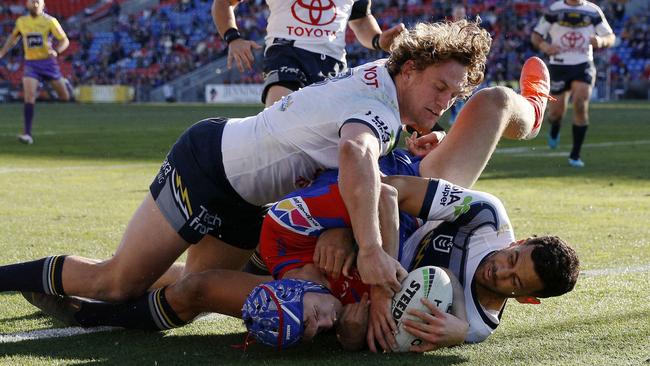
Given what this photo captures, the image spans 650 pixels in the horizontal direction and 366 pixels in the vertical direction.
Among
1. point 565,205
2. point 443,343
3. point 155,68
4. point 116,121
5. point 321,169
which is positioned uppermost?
point 321,169

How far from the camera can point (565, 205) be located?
Answer: 8961 mm

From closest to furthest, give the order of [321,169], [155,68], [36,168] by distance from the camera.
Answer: [321,169] → [36,168] → [155,68]

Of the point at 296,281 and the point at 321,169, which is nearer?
the point at 296,281

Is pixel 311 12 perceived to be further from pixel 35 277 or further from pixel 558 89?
pixel 558 89

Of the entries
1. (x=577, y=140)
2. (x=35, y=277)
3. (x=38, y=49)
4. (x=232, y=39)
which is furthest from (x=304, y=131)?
(x=38, y=49)

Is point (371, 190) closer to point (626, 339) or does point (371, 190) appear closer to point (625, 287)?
point (626, 339)

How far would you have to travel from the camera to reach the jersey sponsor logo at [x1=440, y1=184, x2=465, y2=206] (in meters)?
4.34

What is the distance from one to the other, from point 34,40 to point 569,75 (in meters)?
8.88

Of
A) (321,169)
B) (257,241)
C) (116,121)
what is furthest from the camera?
(116,121)

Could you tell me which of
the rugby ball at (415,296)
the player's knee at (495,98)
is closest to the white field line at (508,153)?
the player's knee at (495,98)

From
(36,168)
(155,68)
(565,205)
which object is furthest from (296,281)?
(155,68)

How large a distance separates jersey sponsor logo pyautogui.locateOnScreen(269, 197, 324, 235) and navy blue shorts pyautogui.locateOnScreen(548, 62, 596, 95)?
1040cm

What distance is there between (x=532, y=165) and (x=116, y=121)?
12957mm

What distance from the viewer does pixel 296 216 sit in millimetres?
4293
